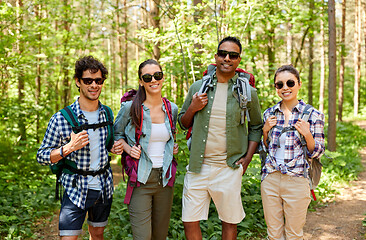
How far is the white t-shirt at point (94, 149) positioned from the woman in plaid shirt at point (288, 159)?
69.4 inches

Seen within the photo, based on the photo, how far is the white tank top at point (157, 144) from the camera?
10.3ft

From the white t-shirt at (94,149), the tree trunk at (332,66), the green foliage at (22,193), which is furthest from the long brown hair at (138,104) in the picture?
the tree trunk at (332,66)

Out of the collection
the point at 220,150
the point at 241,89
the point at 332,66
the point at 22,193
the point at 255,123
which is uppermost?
the point at 332,66

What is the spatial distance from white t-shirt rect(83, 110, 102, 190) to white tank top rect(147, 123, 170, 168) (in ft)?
1.74

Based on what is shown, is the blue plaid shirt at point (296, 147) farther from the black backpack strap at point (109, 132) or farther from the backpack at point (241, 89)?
the black backpack strap at point (109, 132)

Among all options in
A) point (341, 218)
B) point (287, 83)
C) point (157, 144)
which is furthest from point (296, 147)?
point (341, 218)

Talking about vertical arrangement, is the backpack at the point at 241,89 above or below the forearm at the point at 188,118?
above

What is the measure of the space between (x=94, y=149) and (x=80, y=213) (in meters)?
0.64

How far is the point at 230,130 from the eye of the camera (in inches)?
128

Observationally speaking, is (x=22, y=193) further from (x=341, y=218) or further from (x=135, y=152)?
(x=341, y=218)

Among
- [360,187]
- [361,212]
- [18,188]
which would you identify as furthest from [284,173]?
[18,188]

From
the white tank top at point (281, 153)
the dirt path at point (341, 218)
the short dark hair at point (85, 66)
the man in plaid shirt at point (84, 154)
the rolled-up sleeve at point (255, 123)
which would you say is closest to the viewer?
the man in plaid shirt at point (84, 154)

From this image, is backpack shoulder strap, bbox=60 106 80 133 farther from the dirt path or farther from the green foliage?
the dirt path

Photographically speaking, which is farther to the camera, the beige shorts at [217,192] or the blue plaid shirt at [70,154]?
the beige shorts at [217,192]
